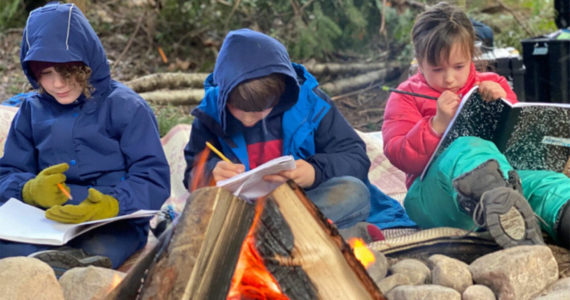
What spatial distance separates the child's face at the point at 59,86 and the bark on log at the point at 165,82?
2.63 metres

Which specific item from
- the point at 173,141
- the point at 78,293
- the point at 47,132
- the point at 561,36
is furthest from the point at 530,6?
the point at 78,293

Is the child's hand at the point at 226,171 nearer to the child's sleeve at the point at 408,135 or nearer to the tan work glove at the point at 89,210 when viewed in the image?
the tan work glove at the point at 89,210

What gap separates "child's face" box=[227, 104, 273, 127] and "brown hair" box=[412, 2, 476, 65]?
698mm

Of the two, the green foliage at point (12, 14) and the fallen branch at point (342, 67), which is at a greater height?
the green foliage at point (12, 14)

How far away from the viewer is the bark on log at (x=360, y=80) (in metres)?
6.66

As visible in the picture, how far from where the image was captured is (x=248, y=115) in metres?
2.76

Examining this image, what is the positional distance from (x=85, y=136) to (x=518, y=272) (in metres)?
1.80

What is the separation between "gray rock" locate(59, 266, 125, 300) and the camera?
2066 millimetres

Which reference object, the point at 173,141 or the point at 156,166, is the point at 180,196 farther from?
the point at 156,166

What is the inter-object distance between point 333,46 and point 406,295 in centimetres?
479

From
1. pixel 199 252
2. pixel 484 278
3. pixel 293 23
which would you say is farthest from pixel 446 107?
pixel 293 23

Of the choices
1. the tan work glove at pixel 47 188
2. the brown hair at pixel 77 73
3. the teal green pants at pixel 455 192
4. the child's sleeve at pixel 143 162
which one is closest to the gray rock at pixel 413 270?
the teal green pants at pixel 455 192

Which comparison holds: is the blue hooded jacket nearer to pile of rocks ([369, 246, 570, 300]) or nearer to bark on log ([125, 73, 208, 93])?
pile of rocks ([369, 246, 570, 300])

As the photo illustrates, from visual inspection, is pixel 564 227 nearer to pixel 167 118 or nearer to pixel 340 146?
pixel 340 146
